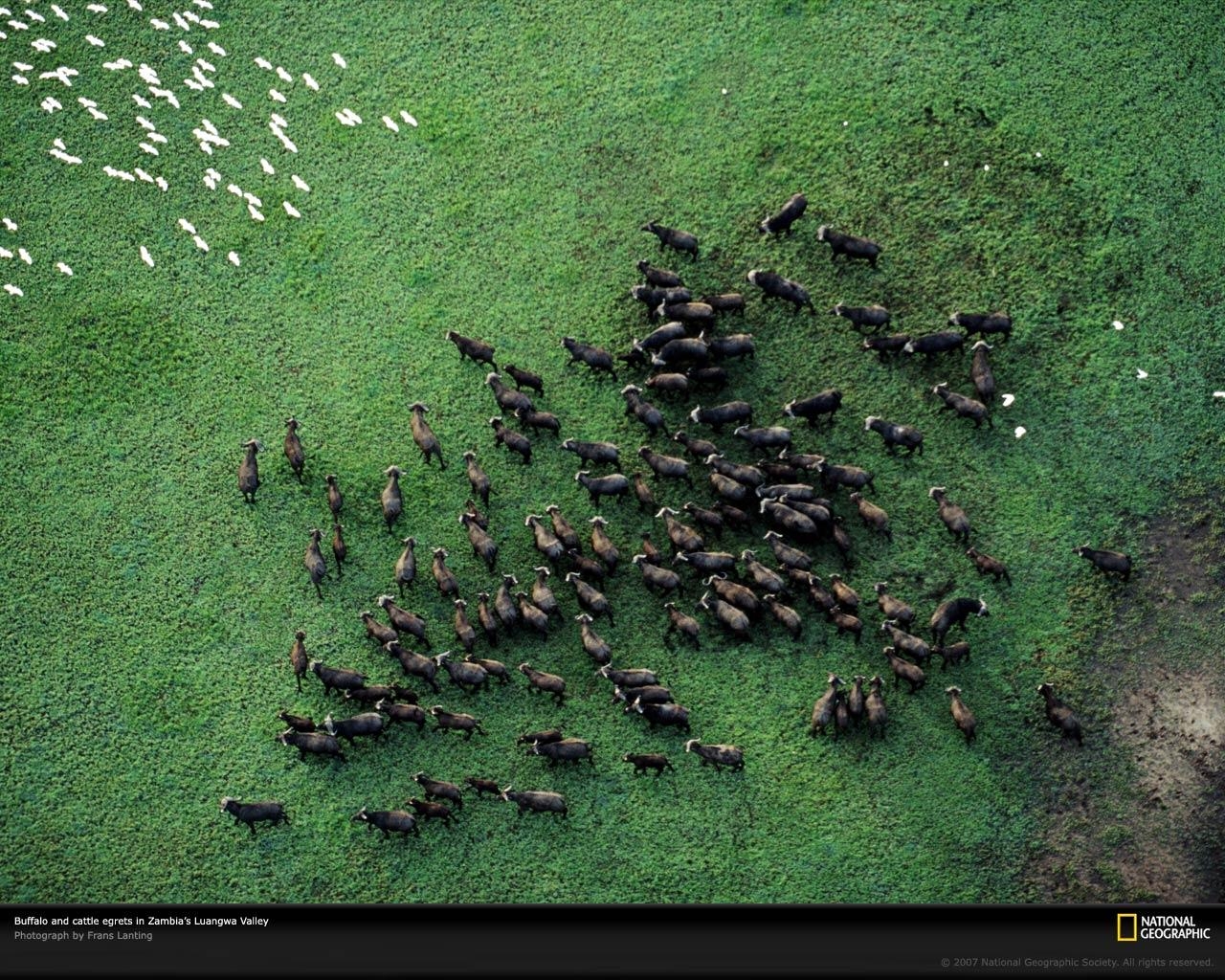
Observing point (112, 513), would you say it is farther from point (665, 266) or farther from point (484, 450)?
point (665, 266)

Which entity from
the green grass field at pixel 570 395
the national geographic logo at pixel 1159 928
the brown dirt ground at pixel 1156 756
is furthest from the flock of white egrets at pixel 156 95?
the national geographic logo at pixel 1159 928

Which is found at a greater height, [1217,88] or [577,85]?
[1217,88]

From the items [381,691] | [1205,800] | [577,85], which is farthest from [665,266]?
[1205,800]

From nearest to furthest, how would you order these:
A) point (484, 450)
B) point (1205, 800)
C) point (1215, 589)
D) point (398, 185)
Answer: point (1205, 800)
point (1215, 589)
point (484, 450)
point (398, 185)

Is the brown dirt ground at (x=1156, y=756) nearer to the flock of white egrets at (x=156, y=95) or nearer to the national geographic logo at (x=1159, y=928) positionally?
the national geographic logo at (x=1159, y=928)

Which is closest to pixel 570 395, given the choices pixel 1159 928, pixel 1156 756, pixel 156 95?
pixel 156 95
